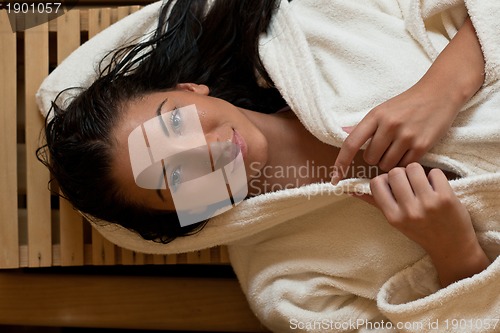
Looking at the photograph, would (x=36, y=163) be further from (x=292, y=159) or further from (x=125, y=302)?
(x=292, y=159)

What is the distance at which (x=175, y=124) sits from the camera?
0.86m

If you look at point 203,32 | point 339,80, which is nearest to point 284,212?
point 339,80

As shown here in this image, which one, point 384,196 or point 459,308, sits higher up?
point 384,196

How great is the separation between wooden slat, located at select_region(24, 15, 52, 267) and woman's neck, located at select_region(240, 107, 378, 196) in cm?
37

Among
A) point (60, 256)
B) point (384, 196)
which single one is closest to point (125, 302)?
point (60, 256)

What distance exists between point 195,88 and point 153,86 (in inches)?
2.9

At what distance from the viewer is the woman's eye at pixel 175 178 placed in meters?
0.86

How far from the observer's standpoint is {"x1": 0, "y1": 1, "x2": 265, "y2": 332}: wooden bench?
106cm

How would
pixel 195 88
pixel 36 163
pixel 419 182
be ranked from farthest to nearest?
pixel 36 163
pixel 195 88
pixel 419 182

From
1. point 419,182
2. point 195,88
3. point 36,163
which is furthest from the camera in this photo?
point 36,163

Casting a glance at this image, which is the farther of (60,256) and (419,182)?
Answer: (60,256)

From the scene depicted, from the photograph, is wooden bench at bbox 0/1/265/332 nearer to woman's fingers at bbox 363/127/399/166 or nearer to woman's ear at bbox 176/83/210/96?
woman's ear at bbox 176/83/210/96

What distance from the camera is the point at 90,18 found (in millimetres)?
1080

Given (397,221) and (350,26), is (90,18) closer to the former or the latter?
(350,26)
